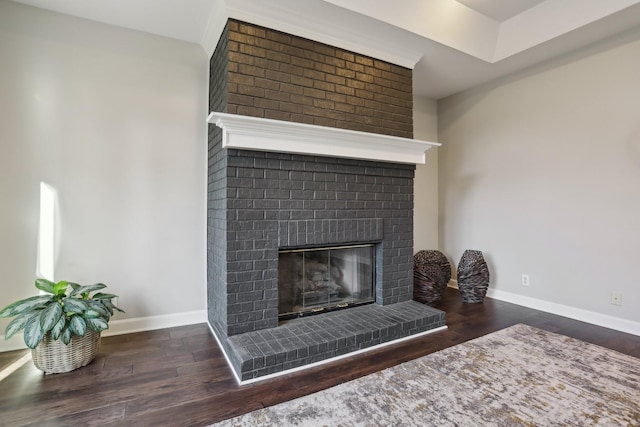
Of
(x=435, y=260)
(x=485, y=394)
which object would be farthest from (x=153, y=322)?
(x=435, y=260)

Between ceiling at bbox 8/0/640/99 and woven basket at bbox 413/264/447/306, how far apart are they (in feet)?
7.07

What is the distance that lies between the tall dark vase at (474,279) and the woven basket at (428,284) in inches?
11.7

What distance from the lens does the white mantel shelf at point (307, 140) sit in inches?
84.1

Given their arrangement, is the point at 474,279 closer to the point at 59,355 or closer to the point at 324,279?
the point at 324,279

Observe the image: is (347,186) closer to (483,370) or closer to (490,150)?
(483,370)

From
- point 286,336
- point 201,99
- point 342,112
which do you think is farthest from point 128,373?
point 342,112

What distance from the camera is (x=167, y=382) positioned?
75.4 inches

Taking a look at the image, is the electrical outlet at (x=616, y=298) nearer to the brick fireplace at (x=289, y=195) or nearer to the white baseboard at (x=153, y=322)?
the brick fireplace at (x=289, y=195)

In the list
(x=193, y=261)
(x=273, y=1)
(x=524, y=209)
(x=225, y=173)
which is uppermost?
(x=273, y=1)

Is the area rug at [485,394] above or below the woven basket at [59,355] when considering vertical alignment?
below

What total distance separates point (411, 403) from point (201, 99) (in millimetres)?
2922

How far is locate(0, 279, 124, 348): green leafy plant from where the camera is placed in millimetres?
1892

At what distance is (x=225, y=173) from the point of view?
2.30 meters

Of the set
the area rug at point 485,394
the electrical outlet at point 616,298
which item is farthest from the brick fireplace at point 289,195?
the electrical outlet at point 616,298
